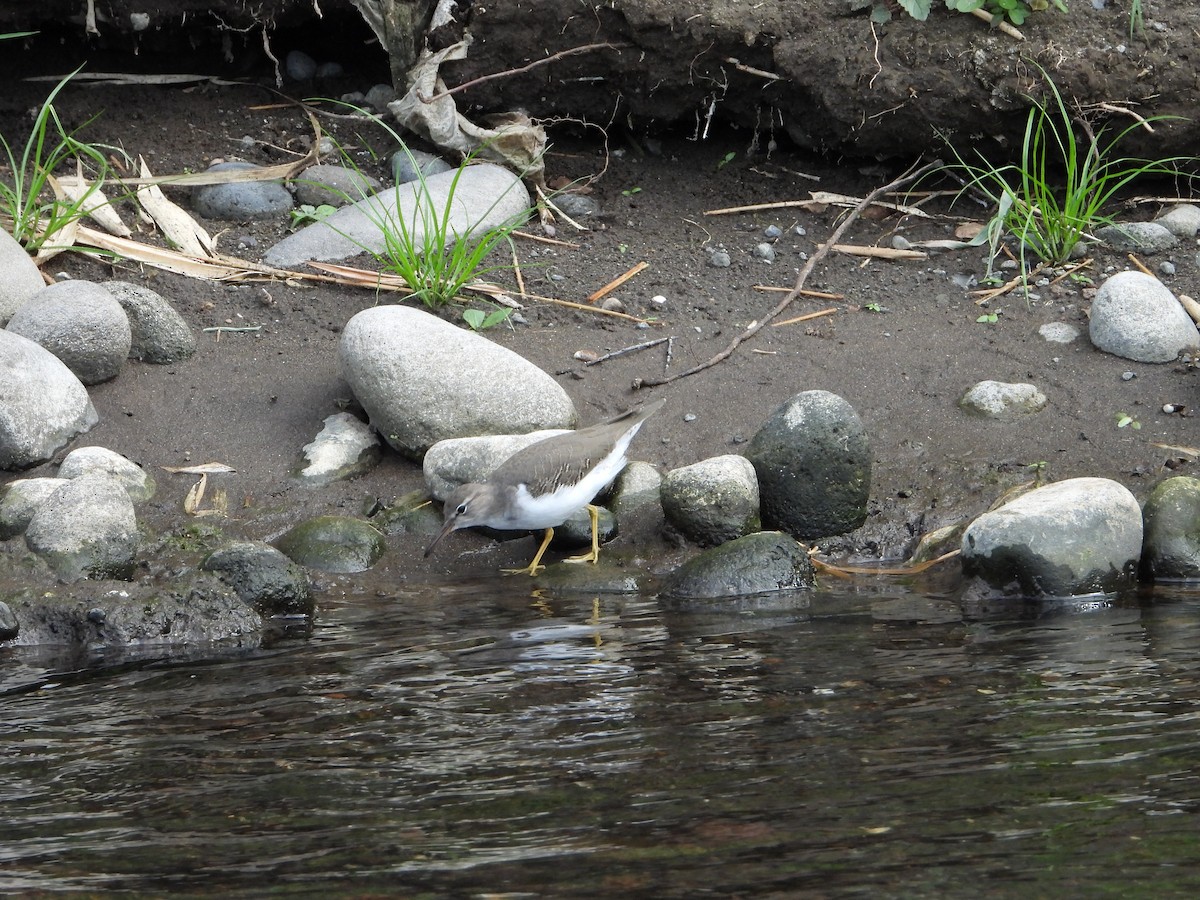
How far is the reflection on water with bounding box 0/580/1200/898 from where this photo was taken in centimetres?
308

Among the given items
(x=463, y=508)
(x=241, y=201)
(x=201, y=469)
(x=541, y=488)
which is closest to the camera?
(x=541, y=488)

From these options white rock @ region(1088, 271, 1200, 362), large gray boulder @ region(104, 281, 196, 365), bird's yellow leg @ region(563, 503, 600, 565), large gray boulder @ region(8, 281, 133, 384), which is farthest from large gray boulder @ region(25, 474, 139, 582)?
white rock @ region(1088, 271, 1200, 362)

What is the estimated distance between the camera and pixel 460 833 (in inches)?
131

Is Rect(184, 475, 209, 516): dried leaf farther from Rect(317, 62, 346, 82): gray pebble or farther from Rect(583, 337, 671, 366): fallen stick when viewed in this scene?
Rect(317, 62, 346, 82): gray pebble

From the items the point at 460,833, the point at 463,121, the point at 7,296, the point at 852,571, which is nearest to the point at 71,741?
the point at 460,833

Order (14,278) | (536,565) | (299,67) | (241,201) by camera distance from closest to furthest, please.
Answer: (536,565) < (14,278) < (241,201) < (299,67)

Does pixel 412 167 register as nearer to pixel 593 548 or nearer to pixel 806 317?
pixel 806 317

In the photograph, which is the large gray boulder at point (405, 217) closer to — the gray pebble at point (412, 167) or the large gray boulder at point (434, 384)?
the gray pebble at point (412, 167)

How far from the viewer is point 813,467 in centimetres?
643

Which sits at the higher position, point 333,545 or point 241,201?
point 241,201

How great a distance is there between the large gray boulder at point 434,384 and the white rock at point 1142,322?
2.97 meters

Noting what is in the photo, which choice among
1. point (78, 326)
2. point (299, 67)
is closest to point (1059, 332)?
point (78, 326)

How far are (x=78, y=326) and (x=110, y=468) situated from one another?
94cm

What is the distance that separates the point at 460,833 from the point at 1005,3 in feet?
23.1
